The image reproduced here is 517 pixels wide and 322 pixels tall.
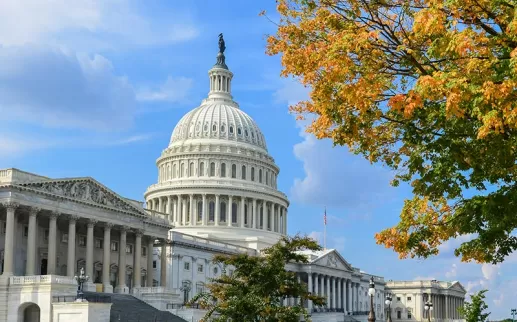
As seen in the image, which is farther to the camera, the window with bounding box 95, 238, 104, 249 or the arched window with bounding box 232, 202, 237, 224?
the arched window with bounding box 232, 202, 237, 224

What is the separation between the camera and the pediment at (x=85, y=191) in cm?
7800

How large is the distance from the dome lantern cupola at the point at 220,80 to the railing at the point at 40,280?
9217cm

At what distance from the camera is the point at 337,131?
74.9ft

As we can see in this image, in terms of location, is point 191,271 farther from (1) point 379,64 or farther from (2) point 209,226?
(1) point 379,64

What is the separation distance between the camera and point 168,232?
10444 cm

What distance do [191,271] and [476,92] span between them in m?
99.8

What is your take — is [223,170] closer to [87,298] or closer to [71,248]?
[71,248]

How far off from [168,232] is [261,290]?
59.1 metres

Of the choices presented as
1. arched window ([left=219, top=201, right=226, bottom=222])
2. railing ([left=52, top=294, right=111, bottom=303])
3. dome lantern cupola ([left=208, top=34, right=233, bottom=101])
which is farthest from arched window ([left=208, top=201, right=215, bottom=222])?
railing ([left=52, top=294, right=111, bottom=303])

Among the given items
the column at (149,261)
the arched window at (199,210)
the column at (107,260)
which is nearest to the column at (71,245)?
the column at (107,260)

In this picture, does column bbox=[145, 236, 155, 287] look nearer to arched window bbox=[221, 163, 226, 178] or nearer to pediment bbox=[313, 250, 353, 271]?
pediment bbox=[313, 250, 353, 271]

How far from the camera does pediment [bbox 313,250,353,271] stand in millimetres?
145887

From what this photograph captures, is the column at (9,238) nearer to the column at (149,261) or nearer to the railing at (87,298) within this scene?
the railing at (87,298)

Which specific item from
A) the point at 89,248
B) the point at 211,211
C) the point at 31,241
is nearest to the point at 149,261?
the point at 89,248
